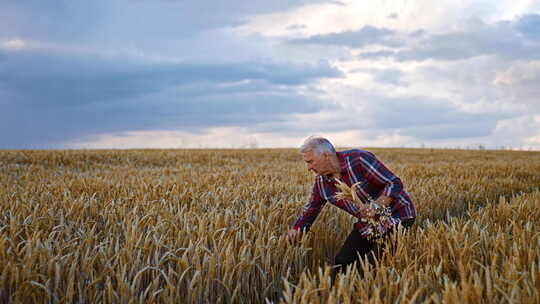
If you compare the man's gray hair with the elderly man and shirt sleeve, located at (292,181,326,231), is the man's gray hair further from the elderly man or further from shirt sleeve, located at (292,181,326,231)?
shirt sleeve, located at (292,181,326,231)

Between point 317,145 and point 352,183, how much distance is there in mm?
561

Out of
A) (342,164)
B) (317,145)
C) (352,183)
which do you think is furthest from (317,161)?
(352,183)

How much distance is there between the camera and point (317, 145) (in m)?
3.37

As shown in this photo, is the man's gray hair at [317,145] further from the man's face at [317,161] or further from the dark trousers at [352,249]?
the dark trousers at [352,249]

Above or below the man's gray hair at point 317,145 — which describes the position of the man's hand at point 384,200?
below

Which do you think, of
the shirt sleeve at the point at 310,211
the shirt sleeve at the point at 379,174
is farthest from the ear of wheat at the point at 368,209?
the shirt sleeve at the point at 310,211

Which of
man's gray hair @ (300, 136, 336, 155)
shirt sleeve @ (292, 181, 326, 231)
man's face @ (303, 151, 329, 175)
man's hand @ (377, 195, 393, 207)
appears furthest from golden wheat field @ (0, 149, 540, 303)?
man's gray hair @ (300, 136, 336, 155)

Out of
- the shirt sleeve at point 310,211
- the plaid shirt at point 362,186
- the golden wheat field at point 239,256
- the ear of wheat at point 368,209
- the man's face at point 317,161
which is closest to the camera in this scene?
the golden wheat field at point 239,256

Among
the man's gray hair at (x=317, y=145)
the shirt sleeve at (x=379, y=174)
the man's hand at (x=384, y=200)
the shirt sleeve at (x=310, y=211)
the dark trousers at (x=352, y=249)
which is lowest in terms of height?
the dark trousers at (x=352, y=249)

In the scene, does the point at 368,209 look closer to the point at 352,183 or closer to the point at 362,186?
the point at 352,183

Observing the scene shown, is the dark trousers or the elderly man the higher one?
the elderly man

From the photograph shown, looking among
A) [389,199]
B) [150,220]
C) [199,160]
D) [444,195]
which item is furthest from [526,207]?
[199,160]

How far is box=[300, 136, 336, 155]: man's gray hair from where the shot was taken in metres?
3.35

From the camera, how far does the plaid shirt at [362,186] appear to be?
140 inches
